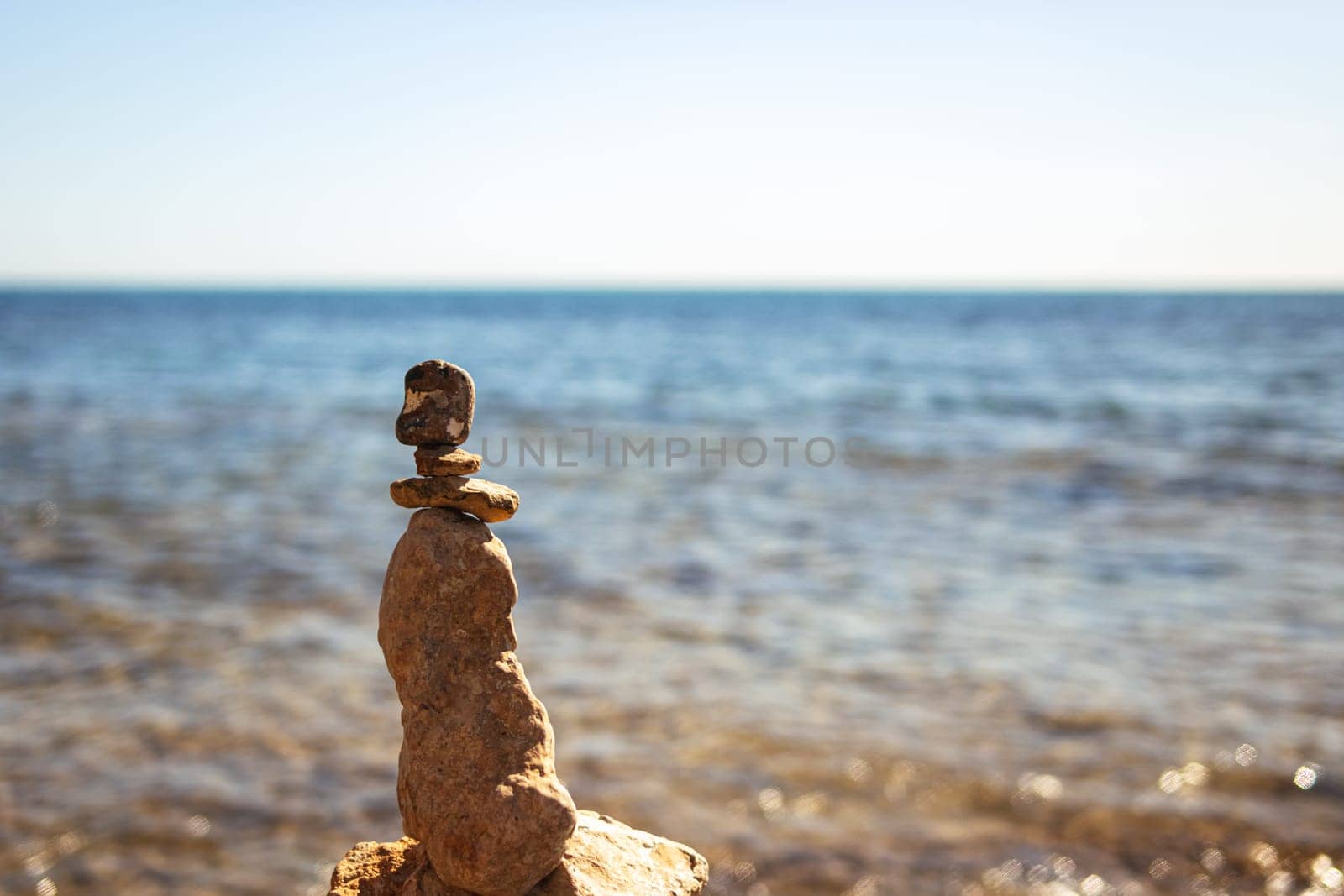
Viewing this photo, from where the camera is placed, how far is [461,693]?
8.31ft

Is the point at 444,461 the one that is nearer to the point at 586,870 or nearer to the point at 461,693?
the point at 461,693

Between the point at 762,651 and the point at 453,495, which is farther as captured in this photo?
the point at 762,651

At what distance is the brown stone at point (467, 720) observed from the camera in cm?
247

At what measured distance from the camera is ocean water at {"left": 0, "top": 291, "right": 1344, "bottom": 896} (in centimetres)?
493

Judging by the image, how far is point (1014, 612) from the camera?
796cm

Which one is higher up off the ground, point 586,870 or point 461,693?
point 461,693

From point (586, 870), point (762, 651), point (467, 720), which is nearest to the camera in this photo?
point (467, 720)

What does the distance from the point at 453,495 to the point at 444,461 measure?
86mm

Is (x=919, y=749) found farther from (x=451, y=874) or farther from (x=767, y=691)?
(x=451, y=874)

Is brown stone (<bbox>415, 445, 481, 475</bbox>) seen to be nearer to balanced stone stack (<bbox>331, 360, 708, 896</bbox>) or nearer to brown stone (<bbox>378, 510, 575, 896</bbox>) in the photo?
balanced stone stack (<bbox>331, 360, 708, 896</bbox>)

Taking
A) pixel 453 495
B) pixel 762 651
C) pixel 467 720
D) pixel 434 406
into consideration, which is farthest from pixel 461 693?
pixel 762 651

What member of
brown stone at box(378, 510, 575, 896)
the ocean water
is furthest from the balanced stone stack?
the ocean water

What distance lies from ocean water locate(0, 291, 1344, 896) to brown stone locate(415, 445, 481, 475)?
2873mm

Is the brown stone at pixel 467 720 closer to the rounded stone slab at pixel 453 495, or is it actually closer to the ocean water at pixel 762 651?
the rounded stone slab at pixel 453 495
